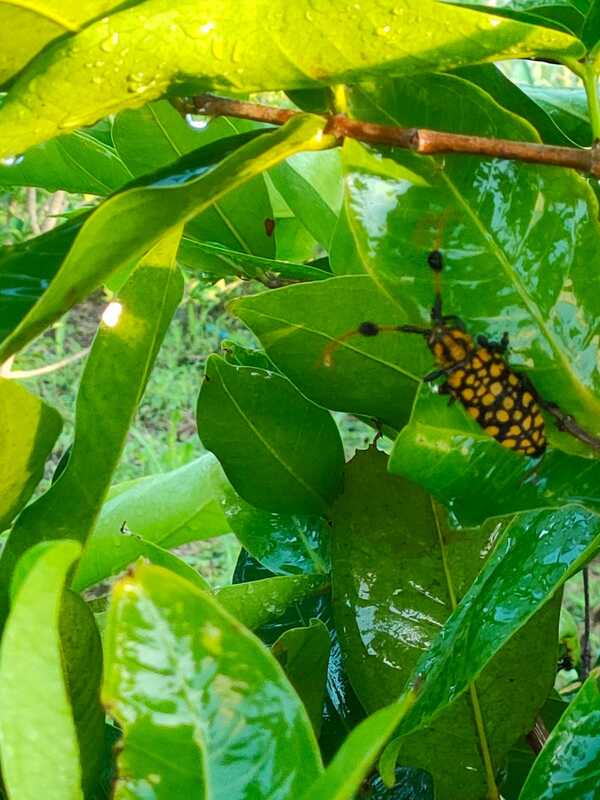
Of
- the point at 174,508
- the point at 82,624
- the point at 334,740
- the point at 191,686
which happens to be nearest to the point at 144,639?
the point at 191,686

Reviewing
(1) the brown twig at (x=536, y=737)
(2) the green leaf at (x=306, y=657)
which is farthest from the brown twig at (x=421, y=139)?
(1) the brown twig at (x=536, y=737)

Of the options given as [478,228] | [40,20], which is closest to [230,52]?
[40,20]

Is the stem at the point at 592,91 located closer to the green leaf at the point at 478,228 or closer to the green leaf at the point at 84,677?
the green leaf at the point at 478,228

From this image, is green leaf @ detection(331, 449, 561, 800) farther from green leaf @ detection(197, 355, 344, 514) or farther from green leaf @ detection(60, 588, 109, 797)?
green leaf @ detection(60, 588, 109, 797)

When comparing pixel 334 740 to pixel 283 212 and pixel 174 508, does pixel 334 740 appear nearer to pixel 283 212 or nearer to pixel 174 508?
pixel 174 508

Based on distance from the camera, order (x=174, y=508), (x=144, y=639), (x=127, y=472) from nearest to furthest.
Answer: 1. (x=144, y=639)
2. (x=174, y=508)
3. (x=127, y=472)

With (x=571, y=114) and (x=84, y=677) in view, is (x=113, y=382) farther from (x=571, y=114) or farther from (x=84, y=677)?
(x=571, y=114)

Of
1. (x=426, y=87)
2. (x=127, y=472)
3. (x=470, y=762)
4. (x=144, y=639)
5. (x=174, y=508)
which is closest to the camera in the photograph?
(x=144, y=639)
